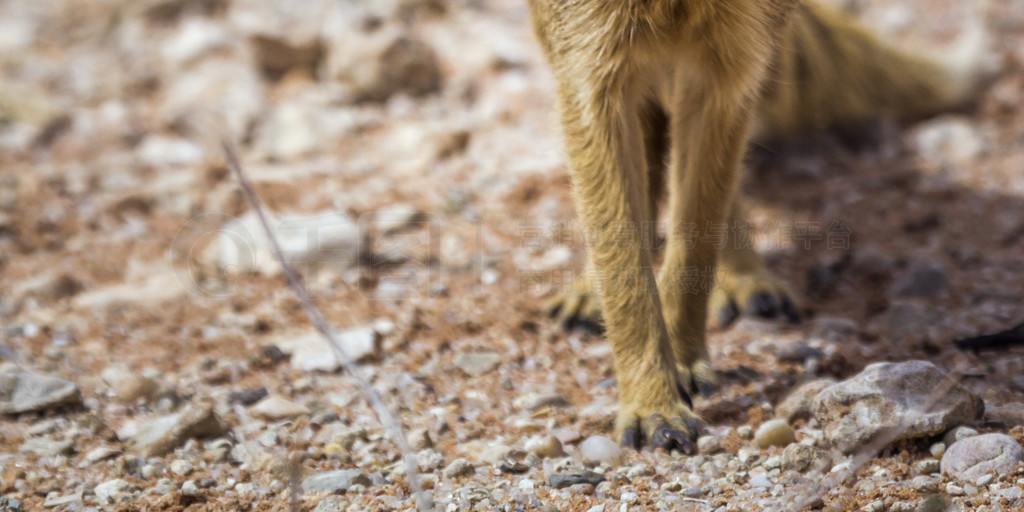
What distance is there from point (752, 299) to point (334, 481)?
2.44 metres

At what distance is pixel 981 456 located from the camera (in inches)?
115

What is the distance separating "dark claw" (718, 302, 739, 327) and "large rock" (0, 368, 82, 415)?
2.89 metres

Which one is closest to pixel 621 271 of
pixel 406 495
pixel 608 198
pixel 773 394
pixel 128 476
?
pixel 608 198

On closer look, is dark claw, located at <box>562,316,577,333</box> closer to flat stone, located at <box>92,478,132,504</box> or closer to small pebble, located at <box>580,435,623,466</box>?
small pebble, located at <box>580,435,623,466</box>

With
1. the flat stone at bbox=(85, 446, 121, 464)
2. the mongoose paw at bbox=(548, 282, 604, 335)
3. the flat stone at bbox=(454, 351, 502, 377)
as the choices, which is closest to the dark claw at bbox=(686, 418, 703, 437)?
the flat stone at bbox=(454, 351, 502, 377)

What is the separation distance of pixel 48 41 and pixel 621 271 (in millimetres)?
6921

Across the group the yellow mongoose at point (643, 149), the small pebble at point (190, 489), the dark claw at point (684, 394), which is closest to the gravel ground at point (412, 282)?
the small pebble at point (190, 489)

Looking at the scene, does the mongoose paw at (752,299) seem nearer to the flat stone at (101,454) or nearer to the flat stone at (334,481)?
the flat stone at (334,481)

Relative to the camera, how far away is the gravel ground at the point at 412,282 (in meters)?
3.10

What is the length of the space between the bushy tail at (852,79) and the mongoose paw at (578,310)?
6.10ft

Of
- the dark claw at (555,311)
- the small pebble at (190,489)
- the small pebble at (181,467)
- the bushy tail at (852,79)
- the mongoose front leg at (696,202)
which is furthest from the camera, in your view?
the bushy tail at (852,79)

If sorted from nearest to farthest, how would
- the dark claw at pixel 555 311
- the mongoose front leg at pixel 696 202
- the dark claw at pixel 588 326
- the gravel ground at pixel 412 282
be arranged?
the gravel ground at pixel 412 282
the mongoose front leg at pixel 696 202
the dark claw at pixel 588 326
the dark claw at pixel 555 311

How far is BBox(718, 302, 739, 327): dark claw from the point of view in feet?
15.2

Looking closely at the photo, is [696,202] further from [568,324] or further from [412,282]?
[412,282]
